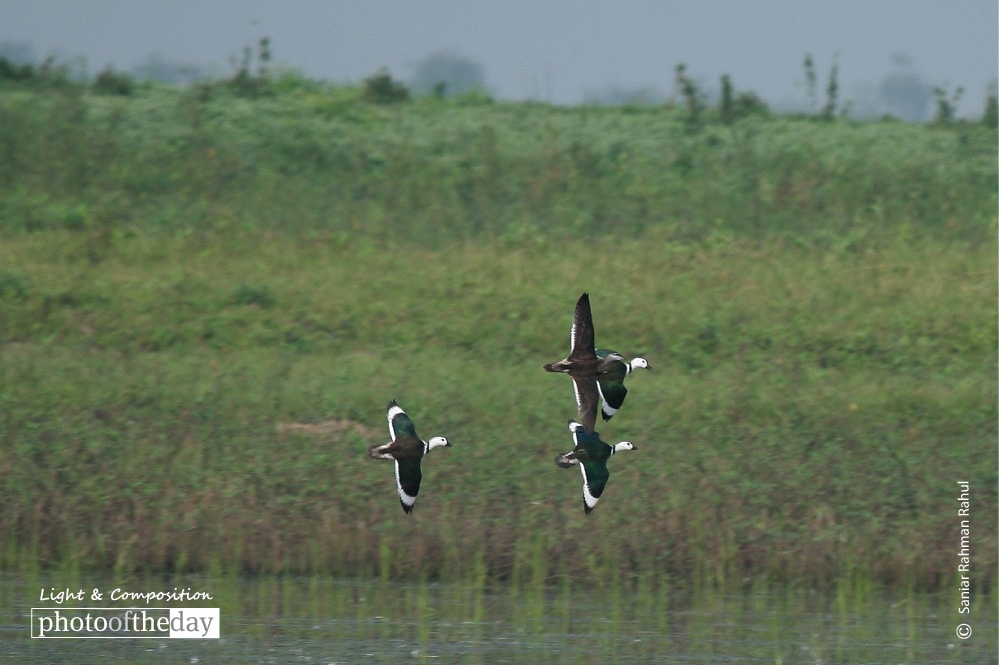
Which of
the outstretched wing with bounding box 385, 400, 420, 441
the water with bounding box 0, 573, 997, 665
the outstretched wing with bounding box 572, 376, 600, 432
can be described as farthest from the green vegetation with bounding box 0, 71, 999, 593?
the outstretched wing with bounding box 572, 376, 600, 432

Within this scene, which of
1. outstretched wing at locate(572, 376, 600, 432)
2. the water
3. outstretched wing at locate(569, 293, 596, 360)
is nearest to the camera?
outstretched wing at locate(572, 376, 600, 432)

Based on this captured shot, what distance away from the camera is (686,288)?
660 inches

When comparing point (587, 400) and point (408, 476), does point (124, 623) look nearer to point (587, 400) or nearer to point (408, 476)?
point (408, 476)

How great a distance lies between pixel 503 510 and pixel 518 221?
861cm

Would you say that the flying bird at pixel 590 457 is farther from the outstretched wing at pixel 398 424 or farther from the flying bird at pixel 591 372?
the outstretched wing at pixel 398 424

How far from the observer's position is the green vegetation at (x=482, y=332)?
10.7m

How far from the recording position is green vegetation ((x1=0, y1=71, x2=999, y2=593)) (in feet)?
35.0

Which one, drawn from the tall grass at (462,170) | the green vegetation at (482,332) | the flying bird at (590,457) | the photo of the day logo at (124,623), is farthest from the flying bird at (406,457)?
the tall grass at (462,170)

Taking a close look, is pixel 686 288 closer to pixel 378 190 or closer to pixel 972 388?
pixel 972 388

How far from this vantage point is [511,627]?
974 centimetres

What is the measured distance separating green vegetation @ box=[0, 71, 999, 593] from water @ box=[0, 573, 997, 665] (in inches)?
8.7

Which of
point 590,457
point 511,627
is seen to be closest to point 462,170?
point 511,627

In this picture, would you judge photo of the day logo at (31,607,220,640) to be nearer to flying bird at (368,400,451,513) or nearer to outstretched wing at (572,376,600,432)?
flying bird at (368,400,451,513)

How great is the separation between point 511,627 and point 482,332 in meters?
6.13
